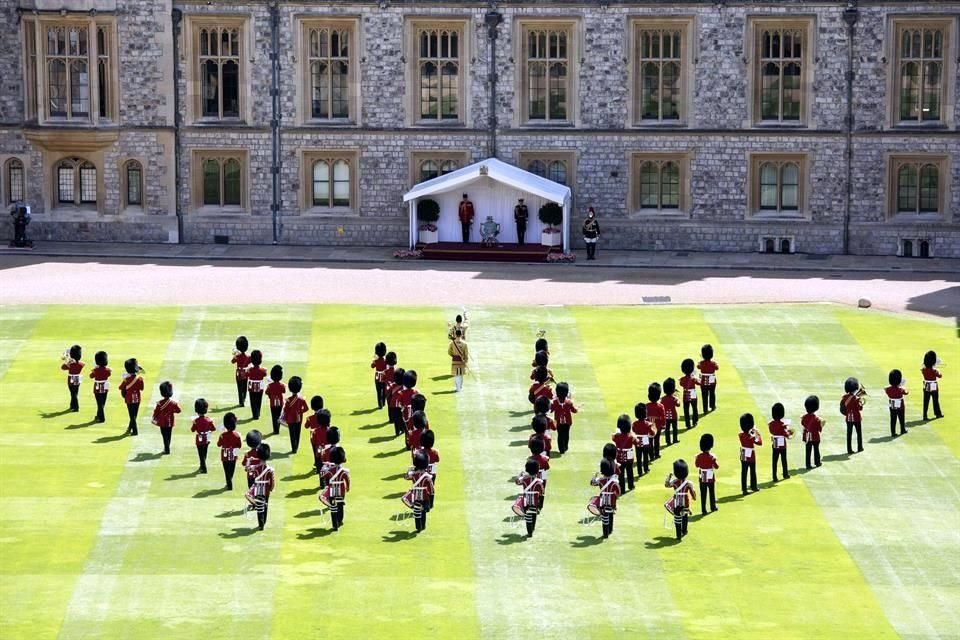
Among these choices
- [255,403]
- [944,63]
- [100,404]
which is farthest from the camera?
[944,63]

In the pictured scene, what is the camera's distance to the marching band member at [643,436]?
38812 millimetres

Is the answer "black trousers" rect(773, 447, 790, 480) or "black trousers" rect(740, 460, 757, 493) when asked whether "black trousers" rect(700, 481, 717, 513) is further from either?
"black trousers" rect(773, 447, 790, 480)

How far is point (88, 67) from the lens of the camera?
66.1m

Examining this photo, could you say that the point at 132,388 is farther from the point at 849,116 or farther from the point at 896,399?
the point at 849,116

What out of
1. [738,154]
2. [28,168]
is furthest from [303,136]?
[738,154]

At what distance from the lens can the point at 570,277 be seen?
6019cm

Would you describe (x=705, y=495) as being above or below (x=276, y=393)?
below

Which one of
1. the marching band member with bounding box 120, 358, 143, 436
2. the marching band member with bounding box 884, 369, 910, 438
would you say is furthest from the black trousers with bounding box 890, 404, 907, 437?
the marching band member with bounding box 120, 358, 143, 436

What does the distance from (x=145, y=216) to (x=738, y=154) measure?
1844 cm

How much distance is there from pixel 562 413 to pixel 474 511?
13.3 ft

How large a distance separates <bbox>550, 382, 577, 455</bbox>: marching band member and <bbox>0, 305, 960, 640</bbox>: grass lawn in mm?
408

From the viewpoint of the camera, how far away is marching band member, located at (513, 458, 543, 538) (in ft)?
115

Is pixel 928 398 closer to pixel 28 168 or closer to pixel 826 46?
pixel 826 46

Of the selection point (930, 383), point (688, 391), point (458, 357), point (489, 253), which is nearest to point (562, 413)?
point (688, 391)
